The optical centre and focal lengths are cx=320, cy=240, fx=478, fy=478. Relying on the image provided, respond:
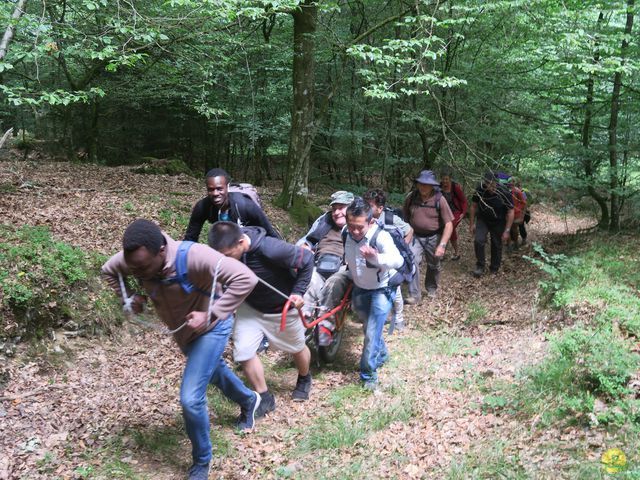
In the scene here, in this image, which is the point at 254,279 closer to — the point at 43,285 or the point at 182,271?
the point at 182,271

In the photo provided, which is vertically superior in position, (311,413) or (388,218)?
(388,218)

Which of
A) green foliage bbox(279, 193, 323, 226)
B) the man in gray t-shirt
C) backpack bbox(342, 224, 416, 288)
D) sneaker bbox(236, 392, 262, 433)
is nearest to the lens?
sneaker bbox(236, 392, 262, 433)

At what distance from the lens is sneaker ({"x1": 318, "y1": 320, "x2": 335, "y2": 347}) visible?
5797 mm

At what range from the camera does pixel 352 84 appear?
15312 millimetres

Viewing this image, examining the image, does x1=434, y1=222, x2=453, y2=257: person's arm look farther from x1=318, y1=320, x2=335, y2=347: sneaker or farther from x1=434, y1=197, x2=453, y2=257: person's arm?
x1=318, y1=320, x2=335, y2=347: sneaker

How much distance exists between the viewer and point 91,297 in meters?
6.08

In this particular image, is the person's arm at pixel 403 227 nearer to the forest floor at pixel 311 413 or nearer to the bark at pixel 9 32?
the forest floor at pixel 311 413

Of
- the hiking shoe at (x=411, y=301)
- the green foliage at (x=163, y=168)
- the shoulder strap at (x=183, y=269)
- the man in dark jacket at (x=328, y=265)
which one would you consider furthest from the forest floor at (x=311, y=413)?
the green foliage at (x=163, y=168)

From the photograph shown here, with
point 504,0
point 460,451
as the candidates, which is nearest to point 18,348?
point 460,451

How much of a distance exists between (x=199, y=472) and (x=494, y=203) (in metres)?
7.38

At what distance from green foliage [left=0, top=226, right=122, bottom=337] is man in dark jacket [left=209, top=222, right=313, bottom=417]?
2350mm

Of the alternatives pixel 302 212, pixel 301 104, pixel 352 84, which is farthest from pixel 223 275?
pixel 352 84

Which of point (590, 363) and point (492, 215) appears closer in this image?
point (590, 363)

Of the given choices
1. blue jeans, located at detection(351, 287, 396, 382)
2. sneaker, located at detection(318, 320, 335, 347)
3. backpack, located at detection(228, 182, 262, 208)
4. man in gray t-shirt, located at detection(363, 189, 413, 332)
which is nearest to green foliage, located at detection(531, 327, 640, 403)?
blue jeans, located at detection(351, 287, 396, 382)
